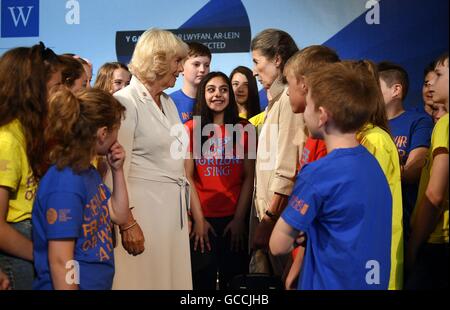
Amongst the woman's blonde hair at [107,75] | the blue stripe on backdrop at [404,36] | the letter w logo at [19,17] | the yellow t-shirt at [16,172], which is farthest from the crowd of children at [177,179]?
the letter w logo at [19,17]

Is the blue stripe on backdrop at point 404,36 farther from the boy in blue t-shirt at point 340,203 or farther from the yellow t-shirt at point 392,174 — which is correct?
the boy in blue t-shirt at point 340,203

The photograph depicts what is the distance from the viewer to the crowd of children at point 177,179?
5.98 feet

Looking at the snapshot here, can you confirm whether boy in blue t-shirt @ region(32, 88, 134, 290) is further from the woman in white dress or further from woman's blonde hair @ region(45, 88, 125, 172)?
the woman in white dress

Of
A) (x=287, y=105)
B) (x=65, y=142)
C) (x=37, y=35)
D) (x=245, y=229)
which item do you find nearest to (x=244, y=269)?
(x=245, y=229)

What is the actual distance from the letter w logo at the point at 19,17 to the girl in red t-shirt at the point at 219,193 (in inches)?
50.4

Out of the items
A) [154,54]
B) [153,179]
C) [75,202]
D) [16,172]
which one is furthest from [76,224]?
[154,54]

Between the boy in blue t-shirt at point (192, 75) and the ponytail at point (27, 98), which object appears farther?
the boy in blue t-shirt at point (192, 75)

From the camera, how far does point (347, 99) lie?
186 cm

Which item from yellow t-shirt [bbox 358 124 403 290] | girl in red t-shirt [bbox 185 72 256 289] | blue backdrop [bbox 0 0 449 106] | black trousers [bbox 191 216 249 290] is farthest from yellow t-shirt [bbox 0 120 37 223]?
blue backdrop [bbox 0 0 449 106]

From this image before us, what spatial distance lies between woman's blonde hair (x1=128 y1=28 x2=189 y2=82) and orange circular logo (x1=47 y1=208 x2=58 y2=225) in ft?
3.14

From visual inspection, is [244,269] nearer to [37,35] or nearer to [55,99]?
[55,99]

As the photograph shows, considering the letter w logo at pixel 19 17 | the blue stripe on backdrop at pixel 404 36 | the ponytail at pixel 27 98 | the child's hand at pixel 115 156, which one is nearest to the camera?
the ponytail at pixel 27 98

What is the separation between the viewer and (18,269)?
1.97 m

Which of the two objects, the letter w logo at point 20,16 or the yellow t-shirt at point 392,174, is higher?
the letter w logo at point 20,16
